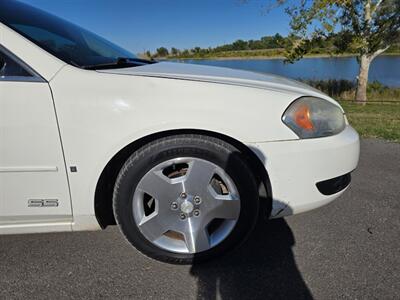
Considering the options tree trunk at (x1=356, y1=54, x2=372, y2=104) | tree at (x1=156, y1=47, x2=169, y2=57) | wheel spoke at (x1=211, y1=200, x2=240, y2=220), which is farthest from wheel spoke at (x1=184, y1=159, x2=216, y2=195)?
tree trunk at (x1=356, y1=54, x2=372, y2=104)

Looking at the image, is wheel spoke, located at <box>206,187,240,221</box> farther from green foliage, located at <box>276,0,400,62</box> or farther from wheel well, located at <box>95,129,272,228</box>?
green foliage, located at <box>276,0,400,62</box>

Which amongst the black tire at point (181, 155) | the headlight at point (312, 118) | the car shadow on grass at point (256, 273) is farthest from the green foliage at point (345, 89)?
the black tire at point (181, 155)

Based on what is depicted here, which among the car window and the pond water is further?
the pond water

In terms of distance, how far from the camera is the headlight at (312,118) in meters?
1.80

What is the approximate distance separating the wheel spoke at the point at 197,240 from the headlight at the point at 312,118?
0.83m

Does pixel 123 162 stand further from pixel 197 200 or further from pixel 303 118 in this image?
pixel 303 118

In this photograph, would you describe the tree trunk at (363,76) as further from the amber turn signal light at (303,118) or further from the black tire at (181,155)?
the black tire at (181,155)

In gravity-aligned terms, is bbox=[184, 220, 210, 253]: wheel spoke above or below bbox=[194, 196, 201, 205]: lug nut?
below

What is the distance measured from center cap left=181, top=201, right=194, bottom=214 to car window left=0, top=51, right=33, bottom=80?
1.10 meters

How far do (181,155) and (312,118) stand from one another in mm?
820

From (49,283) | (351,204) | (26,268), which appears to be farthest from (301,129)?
(26,268)

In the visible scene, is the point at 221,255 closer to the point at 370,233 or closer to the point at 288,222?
the point at 288,222

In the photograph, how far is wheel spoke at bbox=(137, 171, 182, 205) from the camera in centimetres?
178

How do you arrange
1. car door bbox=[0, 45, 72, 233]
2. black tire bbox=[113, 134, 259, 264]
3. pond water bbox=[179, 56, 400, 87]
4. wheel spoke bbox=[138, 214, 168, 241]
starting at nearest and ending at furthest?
car door bbox=[0, 45, 72, 233] → black tire bbox=[113, 134, 259, 264] → wheel spoke bbox=[138, 214, 168, 241] → pond water bbox=[179, 56, 400, 87]
